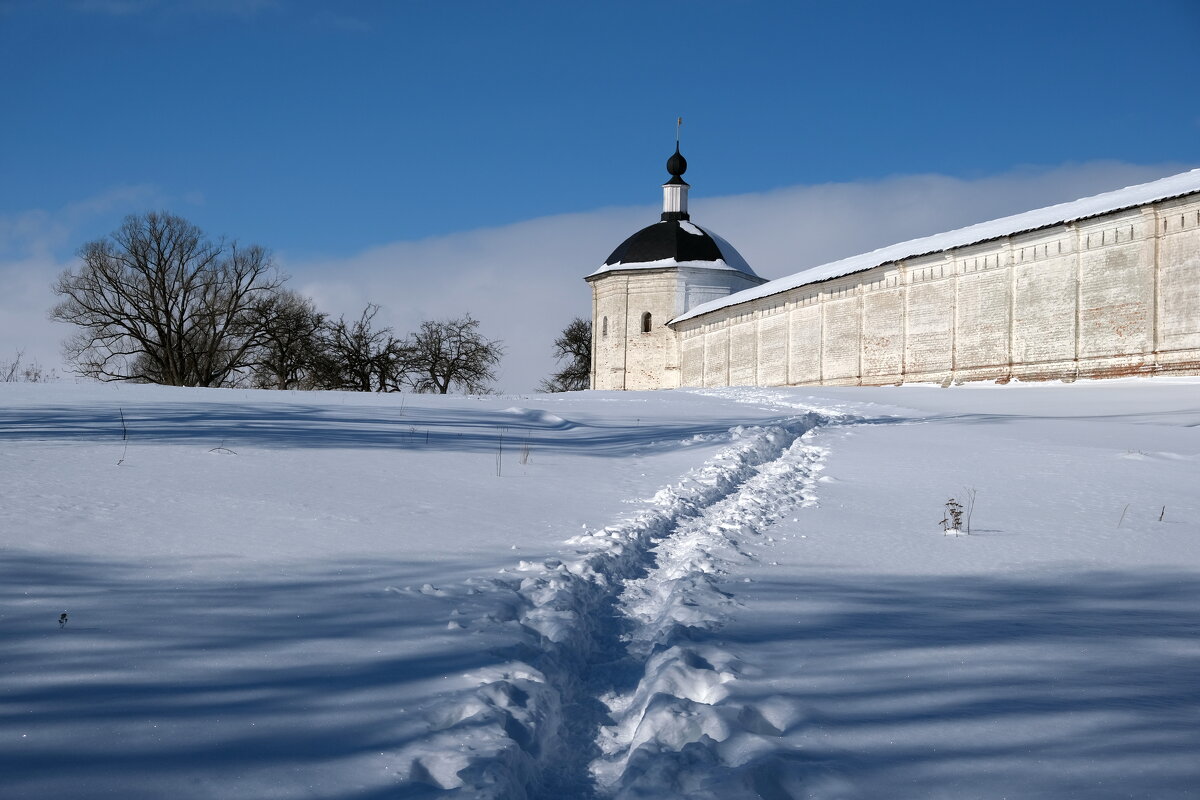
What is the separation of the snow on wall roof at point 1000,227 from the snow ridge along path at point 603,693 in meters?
19.8

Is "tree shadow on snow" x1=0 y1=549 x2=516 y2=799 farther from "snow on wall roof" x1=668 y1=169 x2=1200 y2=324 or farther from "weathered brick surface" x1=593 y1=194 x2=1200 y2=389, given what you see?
"snow on wall roof" x1=668 y1=169 x2=1200 y2=324

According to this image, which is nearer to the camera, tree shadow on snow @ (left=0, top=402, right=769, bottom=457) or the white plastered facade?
tree shadow on snow @ (left=0, top=402, right=769, bottom=457)

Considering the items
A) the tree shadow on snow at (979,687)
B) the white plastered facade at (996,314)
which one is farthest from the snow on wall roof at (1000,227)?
the tree shadow on snow at (979,687)

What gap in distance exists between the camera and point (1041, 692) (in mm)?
2729

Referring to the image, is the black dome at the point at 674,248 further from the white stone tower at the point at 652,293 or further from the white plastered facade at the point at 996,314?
the white plastered facade at the point at 996,314

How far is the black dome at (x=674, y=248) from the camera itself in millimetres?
42750

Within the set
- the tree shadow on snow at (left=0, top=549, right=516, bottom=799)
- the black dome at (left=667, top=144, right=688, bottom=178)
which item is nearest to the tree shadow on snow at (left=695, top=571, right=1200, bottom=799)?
the tree shadow on snow at (left=0, top=549, right=516, bottom=799)

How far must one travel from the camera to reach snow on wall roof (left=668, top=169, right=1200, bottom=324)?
67.5ft

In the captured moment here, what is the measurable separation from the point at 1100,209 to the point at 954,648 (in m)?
21.5

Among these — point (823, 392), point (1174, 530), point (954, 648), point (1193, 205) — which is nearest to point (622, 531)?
point (954, 648)

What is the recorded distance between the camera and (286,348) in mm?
42969

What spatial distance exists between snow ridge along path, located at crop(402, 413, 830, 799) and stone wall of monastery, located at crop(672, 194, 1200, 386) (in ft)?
61.8

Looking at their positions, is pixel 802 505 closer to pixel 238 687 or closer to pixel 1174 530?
pixel 1174 530

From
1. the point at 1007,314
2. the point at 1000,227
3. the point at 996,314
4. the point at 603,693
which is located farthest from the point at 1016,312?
A: the point at 603,693
